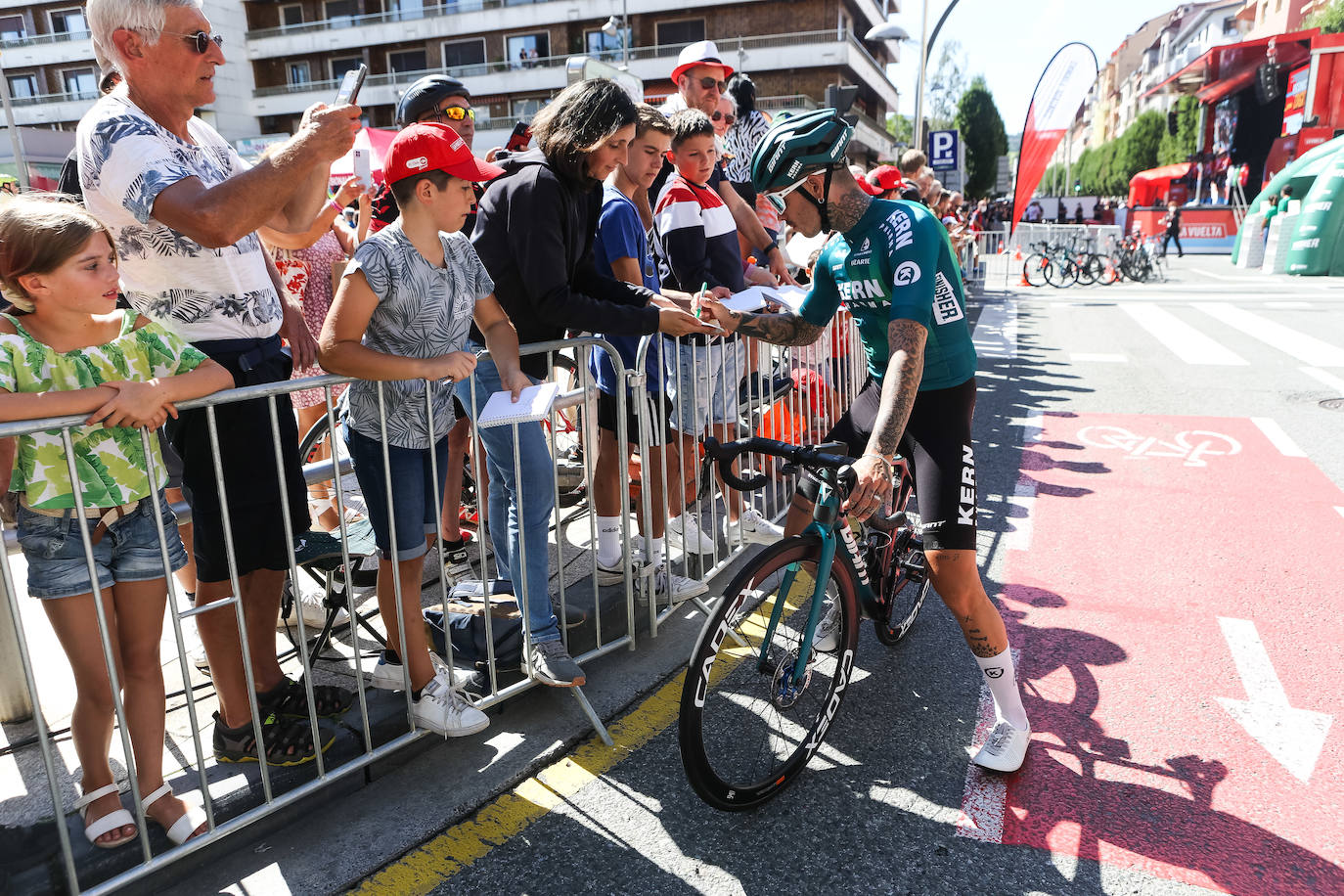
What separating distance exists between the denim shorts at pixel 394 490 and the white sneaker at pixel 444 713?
44 cm

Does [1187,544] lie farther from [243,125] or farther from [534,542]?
[243,125]

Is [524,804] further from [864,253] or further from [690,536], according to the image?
[864,253]

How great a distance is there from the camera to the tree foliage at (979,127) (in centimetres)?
7438

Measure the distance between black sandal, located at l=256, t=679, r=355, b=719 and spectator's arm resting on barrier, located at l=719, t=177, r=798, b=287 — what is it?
346 cm

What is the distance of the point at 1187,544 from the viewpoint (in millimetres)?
5020

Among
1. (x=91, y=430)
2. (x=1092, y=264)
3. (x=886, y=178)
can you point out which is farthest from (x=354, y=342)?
(x=1092, y=264)

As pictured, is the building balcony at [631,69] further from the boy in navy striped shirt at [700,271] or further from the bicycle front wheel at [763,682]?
the bicycle front wheel at [763,682]

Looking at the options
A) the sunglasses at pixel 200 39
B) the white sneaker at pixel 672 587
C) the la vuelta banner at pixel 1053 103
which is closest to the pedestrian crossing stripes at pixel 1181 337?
the la vuelta banner at pixel 1053 103

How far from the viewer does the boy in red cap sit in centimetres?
262

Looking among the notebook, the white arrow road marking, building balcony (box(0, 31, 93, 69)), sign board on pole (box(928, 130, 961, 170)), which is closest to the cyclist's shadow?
the white arrow road marking

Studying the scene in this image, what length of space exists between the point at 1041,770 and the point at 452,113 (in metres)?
3.74

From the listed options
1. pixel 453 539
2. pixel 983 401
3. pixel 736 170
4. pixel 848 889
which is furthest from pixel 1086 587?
pixel 983 401

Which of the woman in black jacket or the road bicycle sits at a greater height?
the woman in black jacket

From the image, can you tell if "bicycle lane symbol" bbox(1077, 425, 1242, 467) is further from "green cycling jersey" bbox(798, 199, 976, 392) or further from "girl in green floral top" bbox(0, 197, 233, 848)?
"girl in green floral top" bbox(0, 197, 233, 848)
